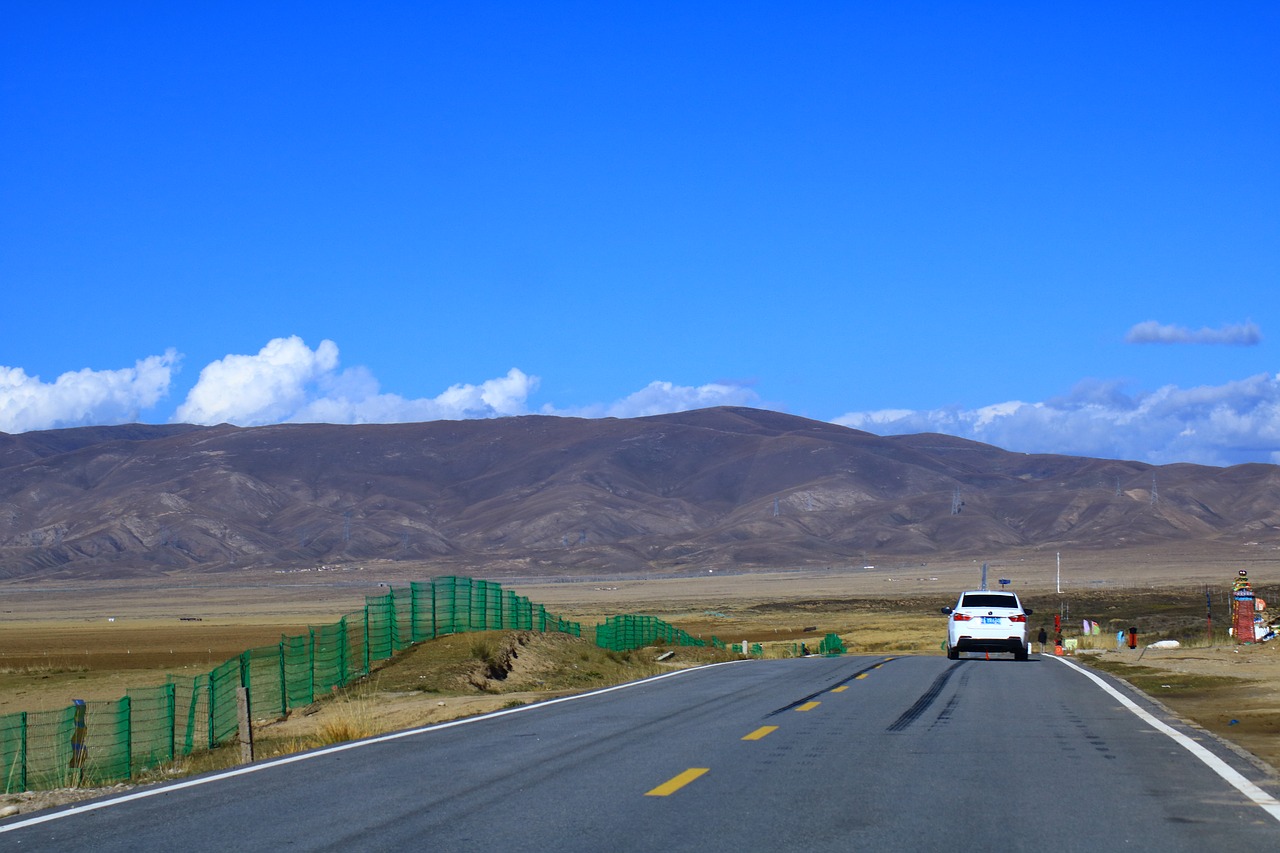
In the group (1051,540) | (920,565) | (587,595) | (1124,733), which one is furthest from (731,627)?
(1051,540)

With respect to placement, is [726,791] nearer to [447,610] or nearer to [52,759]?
[52,759]

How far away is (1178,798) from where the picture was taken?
34.1 ft

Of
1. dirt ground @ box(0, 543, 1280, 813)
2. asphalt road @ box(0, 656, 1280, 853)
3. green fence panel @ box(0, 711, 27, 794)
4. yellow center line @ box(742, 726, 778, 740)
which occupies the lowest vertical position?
dirt ground @ box(0, 543, 1280, 813)

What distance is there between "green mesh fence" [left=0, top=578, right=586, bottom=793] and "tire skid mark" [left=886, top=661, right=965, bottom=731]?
739 cm

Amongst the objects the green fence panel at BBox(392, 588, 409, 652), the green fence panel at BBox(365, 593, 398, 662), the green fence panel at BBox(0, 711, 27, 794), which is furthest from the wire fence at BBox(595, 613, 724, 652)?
the green fence panel at BBox(0, 711, 27, 794)

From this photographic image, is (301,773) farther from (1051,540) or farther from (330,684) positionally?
(1051,540)

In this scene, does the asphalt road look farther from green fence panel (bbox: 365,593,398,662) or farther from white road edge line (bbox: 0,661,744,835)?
green fence panel (bbox: 365,593,398,662)

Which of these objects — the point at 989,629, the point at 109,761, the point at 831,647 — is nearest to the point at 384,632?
the point at 109,761

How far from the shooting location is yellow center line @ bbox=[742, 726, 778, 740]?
1438cm

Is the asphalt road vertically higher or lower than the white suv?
higher

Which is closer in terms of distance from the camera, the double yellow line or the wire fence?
the double yellow line

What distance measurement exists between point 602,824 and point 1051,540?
196954 millimetres

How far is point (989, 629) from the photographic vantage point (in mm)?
32812

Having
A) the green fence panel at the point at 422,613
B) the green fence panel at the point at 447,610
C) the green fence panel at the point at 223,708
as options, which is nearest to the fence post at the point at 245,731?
the green fence panel at the point at 223,708
